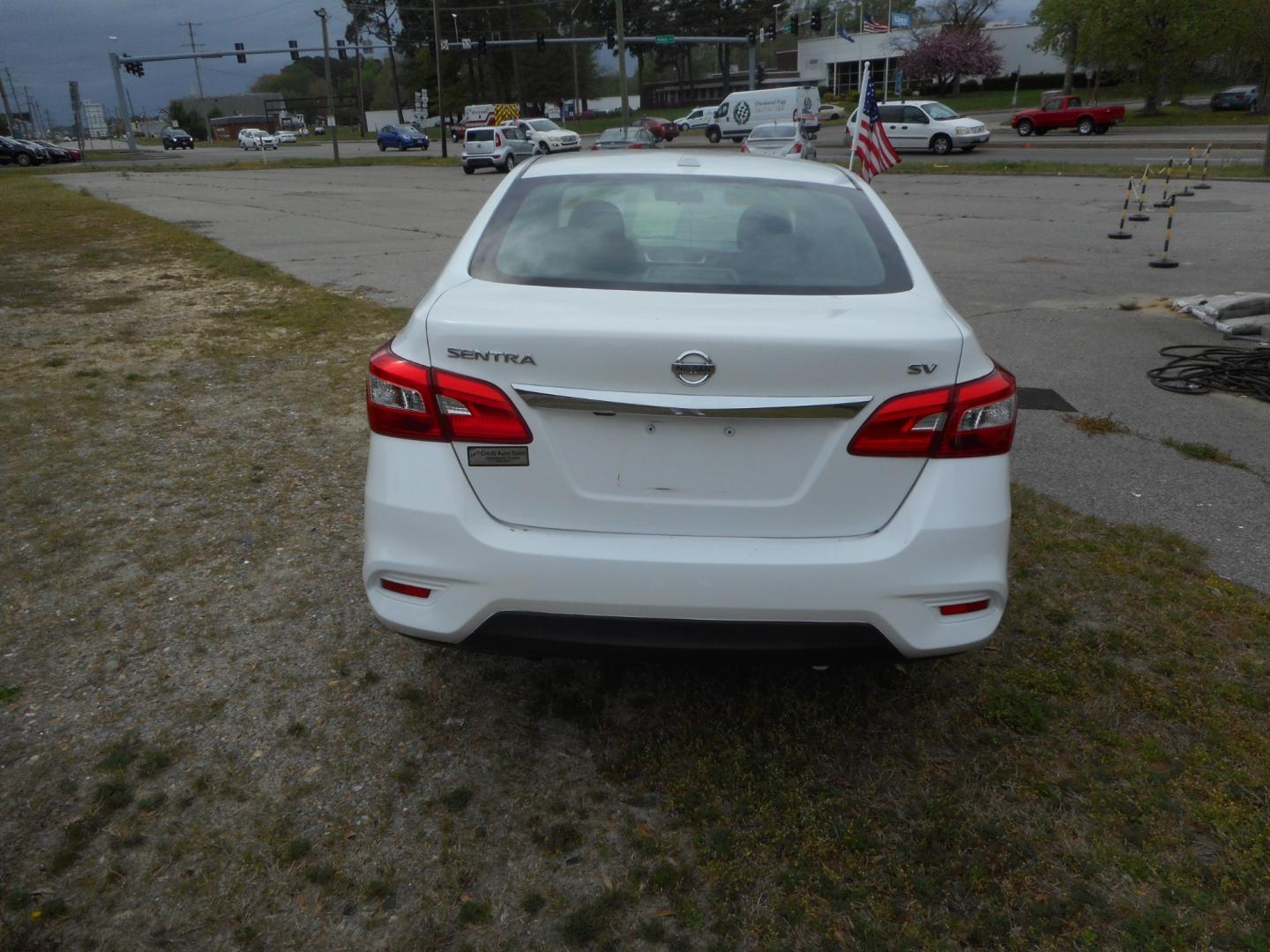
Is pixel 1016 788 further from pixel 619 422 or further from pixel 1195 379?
pixel 1195 379

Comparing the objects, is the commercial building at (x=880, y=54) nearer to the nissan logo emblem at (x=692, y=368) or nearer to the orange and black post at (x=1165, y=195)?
the orange and black post at (x=1165, y=195)

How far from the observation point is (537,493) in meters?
2.62

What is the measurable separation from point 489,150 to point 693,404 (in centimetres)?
3554

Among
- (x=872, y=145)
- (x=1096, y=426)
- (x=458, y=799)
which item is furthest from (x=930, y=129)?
(x=458, y=799)

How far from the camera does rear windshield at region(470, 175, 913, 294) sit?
2994 millimetres

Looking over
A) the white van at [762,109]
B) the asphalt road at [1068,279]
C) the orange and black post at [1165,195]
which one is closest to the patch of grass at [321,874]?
the asphalt road at [1068,279]

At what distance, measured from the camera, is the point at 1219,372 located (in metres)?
7.09

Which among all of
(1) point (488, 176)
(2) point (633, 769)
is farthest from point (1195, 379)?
(1) point (488, 176)

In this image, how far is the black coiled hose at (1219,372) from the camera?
22.3 ft

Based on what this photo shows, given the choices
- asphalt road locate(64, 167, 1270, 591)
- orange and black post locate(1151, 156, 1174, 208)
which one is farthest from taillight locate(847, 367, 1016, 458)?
orange and black post locate(1151, 156, 1174, 208)

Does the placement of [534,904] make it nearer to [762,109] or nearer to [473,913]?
[473,913]

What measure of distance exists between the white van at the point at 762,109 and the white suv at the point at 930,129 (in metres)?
4.51

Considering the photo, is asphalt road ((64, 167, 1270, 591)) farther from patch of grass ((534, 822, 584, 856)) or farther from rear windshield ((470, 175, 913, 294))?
patch of grass ((534, 822, 584, 856))

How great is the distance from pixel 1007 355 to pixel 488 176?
96.5ft
